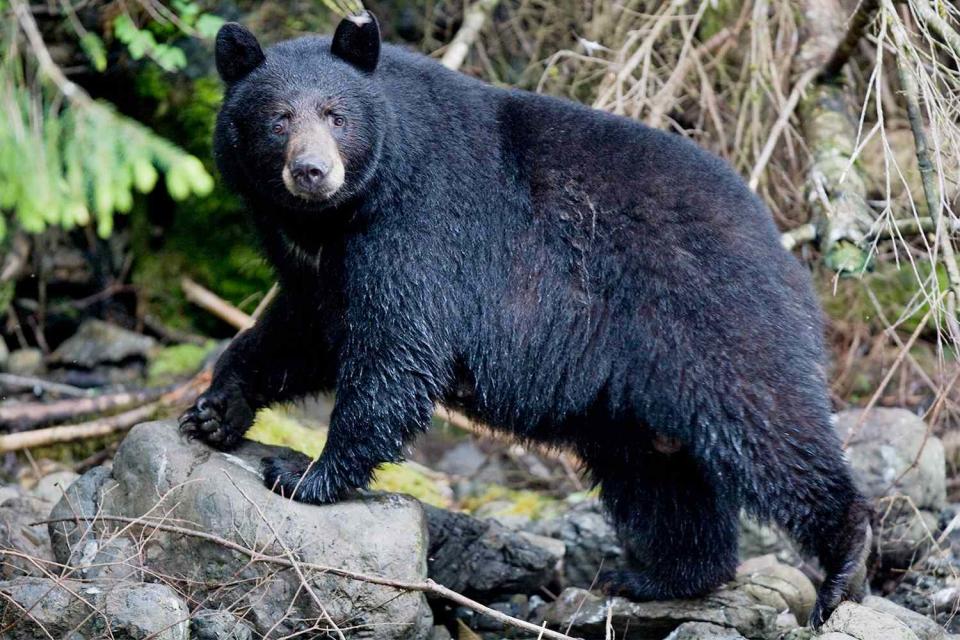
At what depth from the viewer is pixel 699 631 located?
5.99 m

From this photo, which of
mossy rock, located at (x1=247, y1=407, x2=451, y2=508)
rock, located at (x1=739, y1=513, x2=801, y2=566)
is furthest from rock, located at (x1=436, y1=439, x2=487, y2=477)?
rock, located at (x1=739, y1=513, x2=801, y2=566)

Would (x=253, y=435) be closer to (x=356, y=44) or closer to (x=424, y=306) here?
(x=424, y=306)

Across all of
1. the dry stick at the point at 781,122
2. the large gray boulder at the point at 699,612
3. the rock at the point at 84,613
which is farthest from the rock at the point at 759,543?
the rock at the point at 84,613

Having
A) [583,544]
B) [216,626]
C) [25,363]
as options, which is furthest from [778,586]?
[25,363]

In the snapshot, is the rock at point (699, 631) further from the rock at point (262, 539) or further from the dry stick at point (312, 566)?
the rock at point (262, 539)

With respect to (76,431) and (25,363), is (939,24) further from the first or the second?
(25,363)

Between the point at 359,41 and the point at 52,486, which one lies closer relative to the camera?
the point at 359,41

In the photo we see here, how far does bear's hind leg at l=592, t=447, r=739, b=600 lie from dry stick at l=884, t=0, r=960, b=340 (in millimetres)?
1567

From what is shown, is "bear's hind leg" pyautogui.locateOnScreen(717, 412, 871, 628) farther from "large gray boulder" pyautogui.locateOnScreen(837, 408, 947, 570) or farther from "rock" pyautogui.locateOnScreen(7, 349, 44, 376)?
"rock" pyautogui.locateOnScreen(7, 349, 44, 376)

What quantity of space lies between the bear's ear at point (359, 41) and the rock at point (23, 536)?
283 centimetres

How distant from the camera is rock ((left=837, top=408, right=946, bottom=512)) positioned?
7711 millimetres

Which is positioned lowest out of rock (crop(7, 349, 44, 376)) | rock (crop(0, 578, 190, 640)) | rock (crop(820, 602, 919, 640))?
rock (crop(7, 349, 44, 376))

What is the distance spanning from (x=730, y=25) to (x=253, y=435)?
479 centimetres

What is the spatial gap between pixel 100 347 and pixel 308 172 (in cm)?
531
